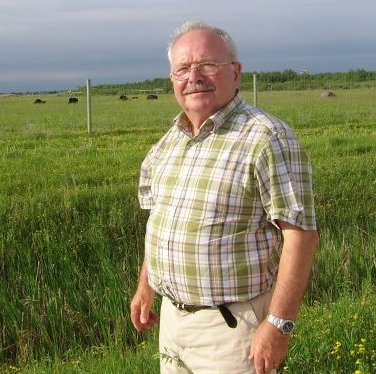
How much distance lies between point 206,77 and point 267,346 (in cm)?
96

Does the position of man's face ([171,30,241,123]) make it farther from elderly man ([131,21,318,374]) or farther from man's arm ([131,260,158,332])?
man's arm ([131,260,158,332])

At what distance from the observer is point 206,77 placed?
8.57 ft

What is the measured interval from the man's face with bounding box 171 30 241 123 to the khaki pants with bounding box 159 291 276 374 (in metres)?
0.71

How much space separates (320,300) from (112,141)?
982 cm

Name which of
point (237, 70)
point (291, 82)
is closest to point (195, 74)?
point (237, 70)

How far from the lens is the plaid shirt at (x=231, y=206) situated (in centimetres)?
244

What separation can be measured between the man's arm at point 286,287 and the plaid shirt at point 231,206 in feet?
0.17

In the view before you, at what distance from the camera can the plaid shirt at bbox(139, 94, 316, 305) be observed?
8.00 ft

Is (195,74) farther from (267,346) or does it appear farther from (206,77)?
(267,346)

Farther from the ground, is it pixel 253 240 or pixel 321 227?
pixel 253 240

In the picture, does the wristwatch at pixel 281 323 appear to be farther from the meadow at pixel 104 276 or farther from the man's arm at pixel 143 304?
the meadow at pixel 104 276

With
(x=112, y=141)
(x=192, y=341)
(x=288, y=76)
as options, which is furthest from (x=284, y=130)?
(x=288, y=76)

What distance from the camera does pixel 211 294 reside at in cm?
258

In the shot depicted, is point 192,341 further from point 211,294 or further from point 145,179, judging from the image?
point 145,179
